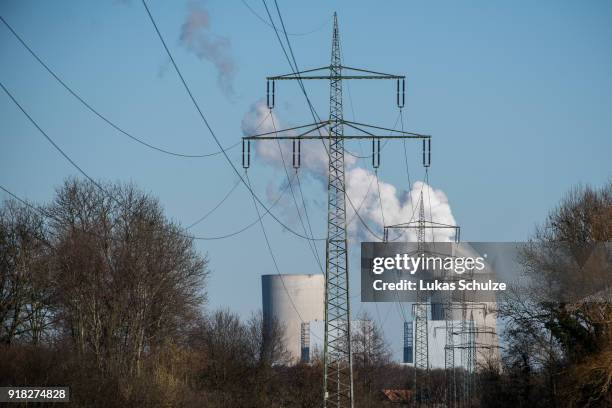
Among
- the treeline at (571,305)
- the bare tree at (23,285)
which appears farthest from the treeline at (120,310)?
the treeline at (571,305)

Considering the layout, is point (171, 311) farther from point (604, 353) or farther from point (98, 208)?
point (604, 353)

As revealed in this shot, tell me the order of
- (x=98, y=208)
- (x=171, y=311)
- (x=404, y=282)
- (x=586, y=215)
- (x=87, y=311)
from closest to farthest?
1. (x=87, y=311)
2. (x=586, y=215)
3. (x=171, y=311)
4. (x=98, y=208)
5. (x=404, y=282)

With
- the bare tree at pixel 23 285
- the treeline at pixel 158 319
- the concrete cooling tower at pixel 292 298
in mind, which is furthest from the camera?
the concrete cooling tower at pixel 292 298

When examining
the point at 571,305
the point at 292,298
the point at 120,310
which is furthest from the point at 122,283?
the point at 292,298

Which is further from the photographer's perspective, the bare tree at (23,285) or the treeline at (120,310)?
the bare tree at (23,285)

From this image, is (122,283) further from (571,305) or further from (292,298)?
(292,298)

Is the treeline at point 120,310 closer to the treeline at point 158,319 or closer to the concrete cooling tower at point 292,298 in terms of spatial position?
the treeline at point 158,319

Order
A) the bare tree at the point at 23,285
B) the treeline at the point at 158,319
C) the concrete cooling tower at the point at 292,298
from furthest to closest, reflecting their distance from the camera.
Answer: the concrete cooling tower at the point at 292,298, the bare tree at the point at 23,285, the treeline at the point at 158,319

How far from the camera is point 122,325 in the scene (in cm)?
3994

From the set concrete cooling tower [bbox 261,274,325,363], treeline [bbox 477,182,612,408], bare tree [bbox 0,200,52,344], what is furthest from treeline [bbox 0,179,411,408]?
concrete cooling tower [bbox 261,274,325,363]

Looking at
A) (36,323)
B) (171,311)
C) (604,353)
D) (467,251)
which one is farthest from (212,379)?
(604,353)

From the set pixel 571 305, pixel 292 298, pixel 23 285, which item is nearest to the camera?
pixel 571 305

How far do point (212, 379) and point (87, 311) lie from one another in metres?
11.1

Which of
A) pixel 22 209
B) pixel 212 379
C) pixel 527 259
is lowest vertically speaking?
pixel 212 379
